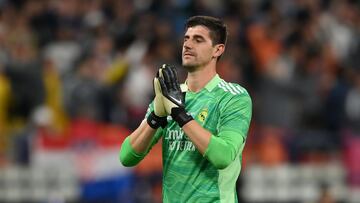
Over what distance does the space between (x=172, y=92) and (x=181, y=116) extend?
0.18 m

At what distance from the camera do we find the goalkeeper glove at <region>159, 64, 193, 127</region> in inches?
252

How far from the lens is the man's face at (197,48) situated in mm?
6637

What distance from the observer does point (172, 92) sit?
6469 millimetres

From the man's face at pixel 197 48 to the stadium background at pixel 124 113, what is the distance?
7852mm

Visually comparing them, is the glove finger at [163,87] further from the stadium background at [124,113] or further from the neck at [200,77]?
the stadium background at [124,113]

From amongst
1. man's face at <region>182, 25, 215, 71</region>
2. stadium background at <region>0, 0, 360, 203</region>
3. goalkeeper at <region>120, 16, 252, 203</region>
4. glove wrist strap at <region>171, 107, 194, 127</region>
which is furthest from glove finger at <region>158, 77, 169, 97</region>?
stadium background at <region>0, 0, 360, 203</region>

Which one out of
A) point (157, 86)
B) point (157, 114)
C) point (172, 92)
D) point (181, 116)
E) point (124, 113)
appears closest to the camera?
point (181, 116)

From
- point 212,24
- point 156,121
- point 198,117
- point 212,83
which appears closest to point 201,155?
point 198,117

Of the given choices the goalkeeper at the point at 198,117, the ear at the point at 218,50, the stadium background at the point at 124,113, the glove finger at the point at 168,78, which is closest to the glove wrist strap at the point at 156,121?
the goalkeeper at the point at 198,117

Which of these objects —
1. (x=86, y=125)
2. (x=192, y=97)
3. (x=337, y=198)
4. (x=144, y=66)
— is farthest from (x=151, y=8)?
(x=192, y=97)

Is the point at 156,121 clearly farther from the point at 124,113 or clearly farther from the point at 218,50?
the point at 124,113

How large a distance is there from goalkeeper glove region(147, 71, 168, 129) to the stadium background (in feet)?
25.4

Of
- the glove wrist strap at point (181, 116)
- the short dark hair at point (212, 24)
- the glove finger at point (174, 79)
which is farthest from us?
the short dark hair at point (212, 24)

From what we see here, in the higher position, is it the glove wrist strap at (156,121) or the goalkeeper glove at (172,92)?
the goalkeeper glove at (172,92)
